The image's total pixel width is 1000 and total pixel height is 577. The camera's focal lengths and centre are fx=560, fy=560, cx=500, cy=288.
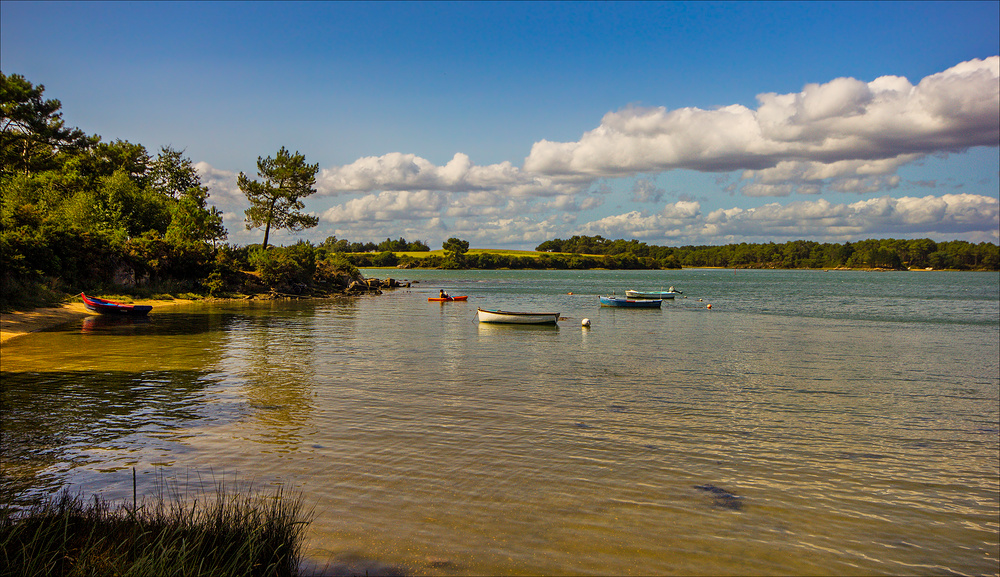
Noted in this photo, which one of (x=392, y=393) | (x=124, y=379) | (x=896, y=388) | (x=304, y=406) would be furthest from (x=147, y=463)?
Answer: (x=896, y=388)

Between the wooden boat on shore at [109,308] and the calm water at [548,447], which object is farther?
the wooden boat on shore at [109,308]

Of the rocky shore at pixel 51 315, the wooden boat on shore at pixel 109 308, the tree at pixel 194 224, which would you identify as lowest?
the rocky shore at pixel 51 315

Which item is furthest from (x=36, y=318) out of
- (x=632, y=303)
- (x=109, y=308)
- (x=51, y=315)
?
(x=632, y=303)

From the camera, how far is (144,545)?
18.5ft

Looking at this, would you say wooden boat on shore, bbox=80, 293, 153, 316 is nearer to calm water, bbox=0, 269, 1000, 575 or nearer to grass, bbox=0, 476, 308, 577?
calm water, bbox=0, 269, 1000, 575

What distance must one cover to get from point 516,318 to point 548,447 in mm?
28868

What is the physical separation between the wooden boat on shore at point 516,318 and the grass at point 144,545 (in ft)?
114

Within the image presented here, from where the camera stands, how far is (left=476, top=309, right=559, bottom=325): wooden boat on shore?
136 ft

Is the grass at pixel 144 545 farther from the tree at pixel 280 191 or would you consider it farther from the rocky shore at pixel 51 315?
the tree at pixel 280 191

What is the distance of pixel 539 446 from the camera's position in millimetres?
12625

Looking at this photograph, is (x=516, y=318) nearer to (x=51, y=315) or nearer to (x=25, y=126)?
(x=51, y=315)

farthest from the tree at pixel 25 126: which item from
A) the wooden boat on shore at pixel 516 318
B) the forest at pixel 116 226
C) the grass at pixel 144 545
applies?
the grass at pixel 144 545

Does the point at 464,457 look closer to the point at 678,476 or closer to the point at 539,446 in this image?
the point at 539,446

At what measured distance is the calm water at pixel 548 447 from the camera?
27.3ft
